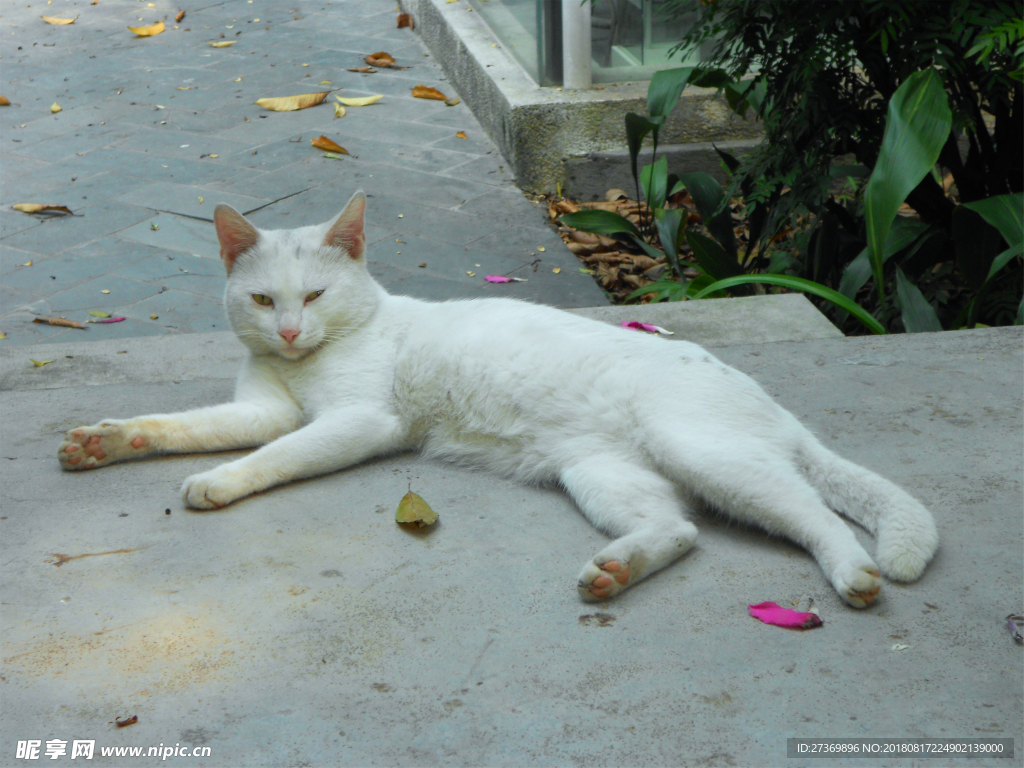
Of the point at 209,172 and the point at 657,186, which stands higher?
the point at 657,186

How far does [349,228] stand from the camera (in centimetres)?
258

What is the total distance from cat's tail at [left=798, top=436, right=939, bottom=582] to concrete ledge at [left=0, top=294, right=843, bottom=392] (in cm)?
106

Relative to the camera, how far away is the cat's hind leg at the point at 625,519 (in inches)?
71.7

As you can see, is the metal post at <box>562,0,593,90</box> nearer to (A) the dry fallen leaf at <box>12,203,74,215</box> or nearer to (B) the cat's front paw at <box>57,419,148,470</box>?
(A) the dry fallen leaf at <box>12,203,74,215</box>

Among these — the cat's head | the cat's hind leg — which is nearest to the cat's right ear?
the cat's head

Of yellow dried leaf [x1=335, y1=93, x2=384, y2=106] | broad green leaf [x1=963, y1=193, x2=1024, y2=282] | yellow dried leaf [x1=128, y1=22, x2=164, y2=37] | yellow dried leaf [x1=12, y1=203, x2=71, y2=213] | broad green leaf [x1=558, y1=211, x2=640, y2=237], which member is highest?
yellow dried leaf [x1=128, y1=22, x2=164, y2=37]

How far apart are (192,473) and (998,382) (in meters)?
2.35

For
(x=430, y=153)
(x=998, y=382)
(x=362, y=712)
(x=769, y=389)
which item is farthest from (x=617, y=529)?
(x=430, y=153)

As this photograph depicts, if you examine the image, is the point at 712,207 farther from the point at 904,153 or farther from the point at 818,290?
the point at 904,153

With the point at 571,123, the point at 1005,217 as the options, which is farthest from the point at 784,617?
the point at 571,123

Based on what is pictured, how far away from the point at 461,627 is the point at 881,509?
964 mm

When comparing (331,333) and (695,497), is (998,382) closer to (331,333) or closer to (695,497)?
(695,497)

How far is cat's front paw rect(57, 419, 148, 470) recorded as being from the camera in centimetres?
231

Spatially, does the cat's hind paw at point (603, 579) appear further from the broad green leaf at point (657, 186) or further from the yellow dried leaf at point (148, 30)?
the yellow dried leaf at point (148, 30)
